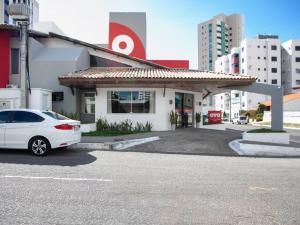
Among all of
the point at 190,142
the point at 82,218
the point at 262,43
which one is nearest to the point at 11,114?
the point at 82,218

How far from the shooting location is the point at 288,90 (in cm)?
7925

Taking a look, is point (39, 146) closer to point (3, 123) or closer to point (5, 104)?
point (3, 123)

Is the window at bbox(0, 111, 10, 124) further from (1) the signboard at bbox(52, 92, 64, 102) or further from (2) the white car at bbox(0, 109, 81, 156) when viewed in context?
(1) the signboard at bbox(52, 92, 64, 102)

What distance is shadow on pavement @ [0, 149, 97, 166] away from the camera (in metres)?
7.98

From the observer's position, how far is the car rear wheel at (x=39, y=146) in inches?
356

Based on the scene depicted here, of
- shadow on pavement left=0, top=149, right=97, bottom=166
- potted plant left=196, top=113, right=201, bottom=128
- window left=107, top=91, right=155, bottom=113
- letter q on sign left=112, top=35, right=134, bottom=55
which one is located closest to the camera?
shadow on pavement left=0, top=149, right=97, bottom=166

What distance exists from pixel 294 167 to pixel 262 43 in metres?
80.3

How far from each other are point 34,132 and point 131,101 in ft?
28.7

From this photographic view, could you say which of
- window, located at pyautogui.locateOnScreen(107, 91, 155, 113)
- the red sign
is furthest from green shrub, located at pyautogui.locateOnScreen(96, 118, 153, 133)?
the red sign

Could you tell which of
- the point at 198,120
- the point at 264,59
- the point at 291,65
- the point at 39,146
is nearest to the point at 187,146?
the point at 39,146

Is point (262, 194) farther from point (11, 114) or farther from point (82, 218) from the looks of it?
point (11, 114)

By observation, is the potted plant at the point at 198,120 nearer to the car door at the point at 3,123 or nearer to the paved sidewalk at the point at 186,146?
the paved sidewalk at the point at 186,146

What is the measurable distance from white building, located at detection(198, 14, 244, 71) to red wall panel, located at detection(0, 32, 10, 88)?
Result: 104m

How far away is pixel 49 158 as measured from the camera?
8703mm
